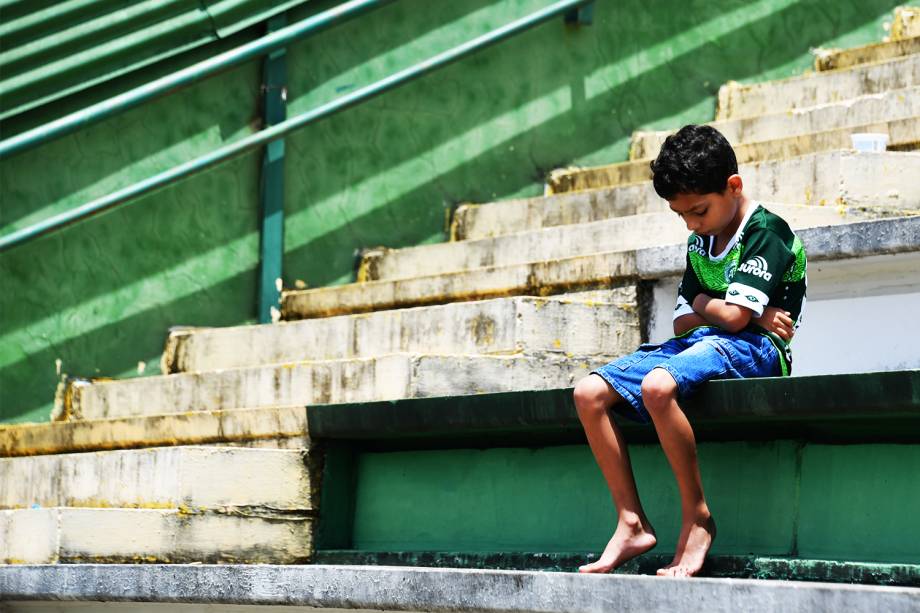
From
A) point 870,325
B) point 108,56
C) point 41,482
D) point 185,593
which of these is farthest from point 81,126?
point 870,325

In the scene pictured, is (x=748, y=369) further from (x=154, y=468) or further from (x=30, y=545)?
(x=30, y=545)

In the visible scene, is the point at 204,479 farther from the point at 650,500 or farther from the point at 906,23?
the point at 906,23

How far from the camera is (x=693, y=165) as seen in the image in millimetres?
3498

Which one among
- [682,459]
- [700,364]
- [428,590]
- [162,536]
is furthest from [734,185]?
[162,536]

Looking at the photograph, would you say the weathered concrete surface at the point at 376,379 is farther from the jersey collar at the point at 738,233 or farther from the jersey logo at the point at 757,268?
the jersey logo at the point at 757,268

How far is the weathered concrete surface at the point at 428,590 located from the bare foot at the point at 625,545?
16 centimetres

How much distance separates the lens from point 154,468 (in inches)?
174

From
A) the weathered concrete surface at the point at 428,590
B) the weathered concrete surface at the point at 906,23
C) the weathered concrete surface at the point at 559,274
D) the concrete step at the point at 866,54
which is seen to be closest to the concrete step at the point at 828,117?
the concrete step at the point at 866,54

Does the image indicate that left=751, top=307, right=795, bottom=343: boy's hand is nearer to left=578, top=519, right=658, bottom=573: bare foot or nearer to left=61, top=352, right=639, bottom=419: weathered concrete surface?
left=578, top=519, right=658, bottom=573: bare foot

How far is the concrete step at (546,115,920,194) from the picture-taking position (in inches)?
219

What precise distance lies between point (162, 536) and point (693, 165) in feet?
5.98

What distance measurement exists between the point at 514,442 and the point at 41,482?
1.58 metres

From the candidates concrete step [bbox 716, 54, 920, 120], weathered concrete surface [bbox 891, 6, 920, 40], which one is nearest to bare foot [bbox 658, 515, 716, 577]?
concrete step [bbox 716, 54, 920, 120]

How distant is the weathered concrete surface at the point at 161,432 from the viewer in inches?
180
